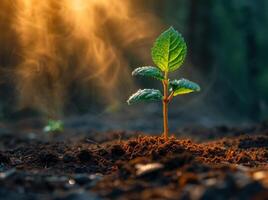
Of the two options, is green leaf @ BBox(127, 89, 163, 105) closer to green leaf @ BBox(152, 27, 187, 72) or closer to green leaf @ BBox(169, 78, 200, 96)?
green leaf @ BBox(169, 78, 200, 96)

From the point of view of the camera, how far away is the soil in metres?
3.02

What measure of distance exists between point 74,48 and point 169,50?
23.2 feet

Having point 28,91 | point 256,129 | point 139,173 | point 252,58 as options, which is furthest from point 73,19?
point 139,173

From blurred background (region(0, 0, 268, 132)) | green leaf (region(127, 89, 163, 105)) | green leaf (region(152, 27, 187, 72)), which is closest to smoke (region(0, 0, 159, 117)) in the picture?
blurred background (region(0, 0, 268, 132))

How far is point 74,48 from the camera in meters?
11.8

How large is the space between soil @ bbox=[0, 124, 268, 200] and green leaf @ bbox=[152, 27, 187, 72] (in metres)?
0.60

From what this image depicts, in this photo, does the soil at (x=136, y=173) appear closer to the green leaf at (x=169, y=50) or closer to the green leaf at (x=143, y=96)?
the green leaf at (x=143, y=96)

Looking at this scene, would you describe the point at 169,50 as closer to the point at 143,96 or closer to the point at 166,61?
the point at 166,61

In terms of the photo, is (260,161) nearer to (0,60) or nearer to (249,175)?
(249,175)

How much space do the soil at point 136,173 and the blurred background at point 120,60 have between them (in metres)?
4.98

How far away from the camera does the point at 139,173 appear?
3504 mm

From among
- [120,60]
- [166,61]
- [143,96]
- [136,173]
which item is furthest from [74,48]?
[136,173]

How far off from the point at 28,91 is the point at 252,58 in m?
6.90

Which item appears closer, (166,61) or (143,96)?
(143,96)
